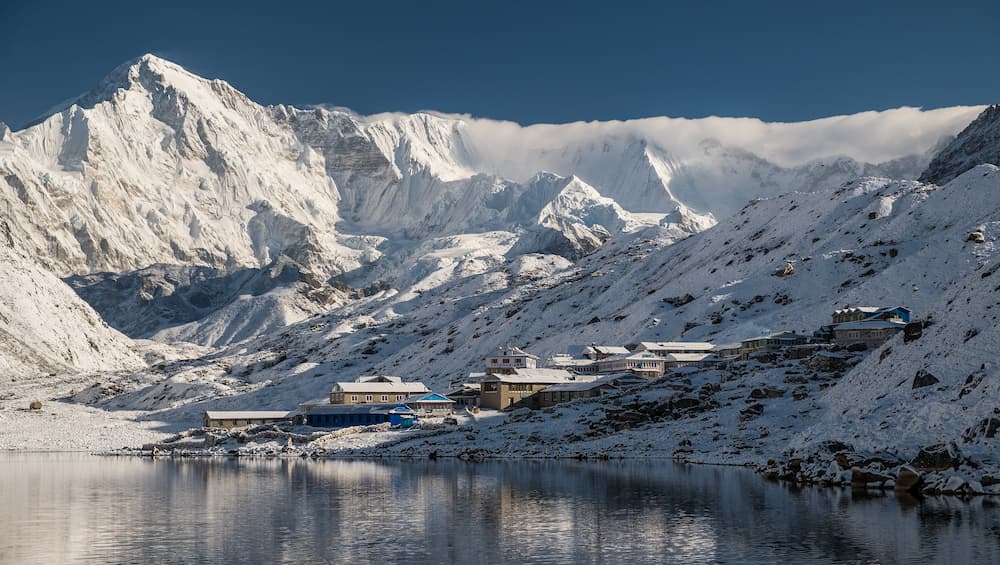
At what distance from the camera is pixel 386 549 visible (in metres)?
50.8

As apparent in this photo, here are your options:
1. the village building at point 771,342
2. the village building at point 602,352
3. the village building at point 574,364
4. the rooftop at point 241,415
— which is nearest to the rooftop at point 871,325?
the village building at point 771,342

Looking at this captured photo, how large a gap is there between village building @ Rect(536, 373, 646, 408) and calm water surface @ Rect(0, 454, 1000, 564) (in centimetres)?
4182

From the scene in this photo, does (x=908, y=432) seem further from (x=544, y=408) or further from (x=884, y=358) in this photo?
(x=544, y=408)

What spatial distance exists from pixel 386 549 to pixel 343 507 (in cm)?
1745

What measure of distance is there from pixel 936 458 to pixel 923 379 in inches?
429

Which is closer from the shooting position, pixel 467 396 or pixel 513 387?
pixel 513 387

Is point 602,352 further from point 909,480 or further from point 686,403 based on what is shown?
point 909,480

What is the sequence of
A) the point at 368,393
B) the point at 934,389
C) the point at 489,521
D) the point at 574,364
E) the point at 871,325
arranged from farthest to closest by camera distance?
the point at 574,364 < the point at 368,393 < the point at 871,325 < the point at 934,389 < the point at 489,521

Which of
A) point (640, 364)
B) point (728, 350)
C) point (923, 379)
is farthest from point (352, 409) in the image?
point (923, 379)

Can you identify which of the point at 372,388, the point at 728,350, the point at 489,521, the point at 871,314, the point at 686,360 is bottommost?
the point at 489,521

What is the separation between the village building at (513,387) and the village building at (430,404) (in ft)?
17.4

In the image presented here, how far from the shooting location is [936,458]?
6706 cm

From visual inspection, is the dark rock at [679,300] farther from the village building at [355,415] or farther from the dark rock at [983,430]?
the dark rock at [983,430]

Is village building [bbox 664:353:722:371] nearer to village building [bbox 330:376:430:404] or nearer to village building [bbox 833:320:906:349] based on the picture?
village building [bbox 833:320:906:349]
